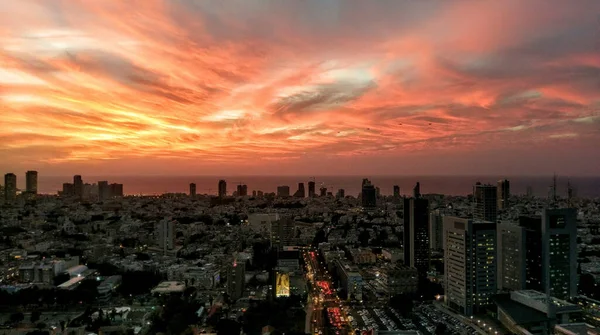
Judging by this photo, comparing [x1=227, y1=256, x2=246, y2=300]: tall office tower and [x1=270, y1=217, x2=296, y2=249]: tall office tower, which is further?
[x1=270, y1=217, x2=296, y2=249]: tall office tower

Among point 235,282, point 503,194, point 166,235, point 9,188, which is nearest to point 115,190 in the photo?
point 9,188

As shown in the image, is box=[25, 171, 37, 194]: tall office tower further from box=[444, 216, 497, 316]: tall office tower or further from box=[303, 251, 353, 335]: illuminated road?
box=[444, 216, 497, 316]: tall office tower

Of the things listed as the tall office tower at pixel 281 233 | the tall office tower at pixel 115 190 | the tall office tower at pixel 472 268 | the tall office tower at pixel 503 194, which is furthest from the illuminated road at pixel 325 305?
the tall office tower at pixel 115 190

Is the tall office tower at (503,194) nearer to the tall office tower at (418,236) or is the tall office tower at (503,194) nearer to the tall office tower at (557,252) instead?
the tall office tower at (418,236)

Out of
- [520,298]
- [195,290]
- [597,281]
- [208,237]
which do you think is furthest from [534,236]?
[208,237]

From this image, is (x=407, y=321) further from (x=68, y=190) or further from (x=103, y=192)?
(x=68, y=190)

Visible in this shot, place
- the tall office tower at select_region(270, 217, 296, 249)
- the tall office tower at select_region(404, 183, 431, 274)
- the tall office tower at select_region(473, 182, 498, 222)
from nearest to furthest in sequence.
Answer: the tall office tower at select_region(404, 183, 431, 274), the tall office tower at select_region(270, 217, 296, 249), the tall office tower at select_region(473, 182, 498, 222)

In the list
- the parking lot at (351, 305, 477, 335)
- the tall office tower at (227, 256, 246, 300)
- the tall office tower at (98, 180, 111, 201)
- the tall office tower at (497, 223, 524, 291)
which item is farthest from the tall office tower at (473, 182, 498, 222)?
the tall office tower at (98, 180, 111, 201)
